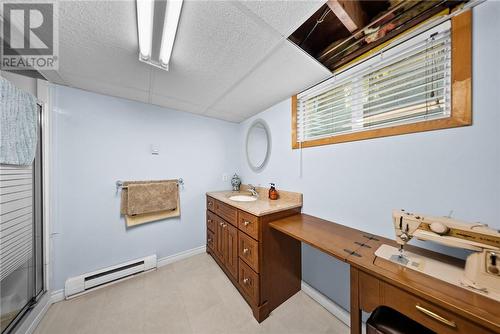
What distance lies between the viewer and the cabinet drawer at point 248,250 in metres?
1.29

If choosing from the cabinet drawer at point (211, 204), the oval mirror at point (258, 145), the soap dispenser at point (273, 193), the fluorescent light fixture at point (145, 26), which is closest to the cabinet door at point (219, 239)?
the cabinet drawer at point (211, 204)

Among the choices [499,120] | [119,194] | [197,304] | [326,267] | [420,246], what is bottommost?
[197,304]

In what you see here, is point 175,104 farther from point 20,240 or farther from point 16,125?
point 20,240

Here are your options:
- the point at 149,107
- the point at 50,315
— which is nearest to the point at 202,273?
the point at 50,315

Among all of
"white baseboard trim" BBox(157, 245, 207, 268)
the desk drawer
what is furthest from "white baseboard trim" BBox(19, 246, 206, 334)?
the desk drawer

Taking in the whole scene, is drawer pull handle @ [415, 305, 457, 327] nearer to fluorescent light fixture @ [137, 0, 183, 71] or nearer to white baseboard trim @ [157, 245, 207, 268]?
fluorescent light fixture @ [137, 0, 183, 71]

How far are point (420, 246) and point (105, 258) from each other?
279 centimetres

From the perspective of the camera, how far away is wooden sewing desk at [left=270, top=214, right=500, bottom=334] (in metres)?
0.53

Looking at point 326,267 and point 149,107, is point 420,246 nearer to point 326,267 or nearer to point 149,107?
point 326,267

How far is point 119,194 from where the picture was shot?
5.90ft

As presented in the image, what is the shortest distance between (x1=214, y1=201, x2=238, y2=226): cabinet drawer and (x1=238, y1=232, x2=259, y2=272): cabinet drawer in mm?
170

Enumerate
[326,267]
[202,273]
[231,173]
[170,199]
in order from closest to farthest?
[326,267]
[202,273]
[170,199]
[231,173]

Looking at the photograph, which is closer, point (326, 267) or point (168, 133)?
point (326, 267)
